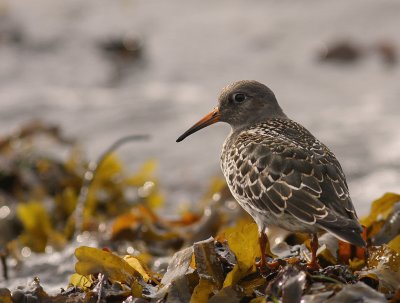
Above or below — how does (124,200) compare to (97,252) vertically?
below

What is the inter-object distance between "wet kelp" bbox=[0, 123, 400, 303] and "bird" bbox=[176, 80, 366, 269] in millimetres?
179

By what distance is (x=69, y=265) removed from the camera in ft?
16.1

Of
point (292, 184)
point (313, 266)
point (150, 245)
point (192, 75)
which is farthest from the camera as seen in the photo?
point (192, 75)

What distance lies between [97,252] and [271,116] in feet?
5.26

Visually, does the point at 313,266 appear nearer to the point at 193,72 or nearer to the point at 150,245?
the point at 150,245

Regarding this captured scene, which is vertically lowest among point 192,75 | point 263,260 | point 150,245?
point 150,245

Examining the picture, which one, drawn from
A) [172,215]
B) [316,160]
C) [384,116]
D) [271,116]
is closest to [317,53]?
[384,116]

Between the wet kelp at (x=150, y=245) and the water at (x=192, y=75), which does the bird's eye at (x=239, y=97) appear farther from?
the water at (x=192, y=75)

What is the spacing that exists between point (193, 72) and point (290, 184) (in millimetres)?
6405

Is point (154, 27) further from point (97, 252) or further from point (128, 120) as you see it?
point (97, 252)

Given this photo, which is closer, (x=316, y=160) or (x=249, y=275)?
(x=249, y=275)

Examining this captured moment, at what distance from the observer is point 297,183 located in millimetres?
3828

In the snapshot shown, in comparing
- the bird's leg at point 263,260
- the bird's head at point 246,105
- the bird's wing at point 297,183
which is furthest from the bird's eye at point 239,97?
the bird's leg at point 263,260

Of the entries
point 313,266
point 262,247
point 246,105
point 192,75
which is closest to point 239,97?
point 246,105
